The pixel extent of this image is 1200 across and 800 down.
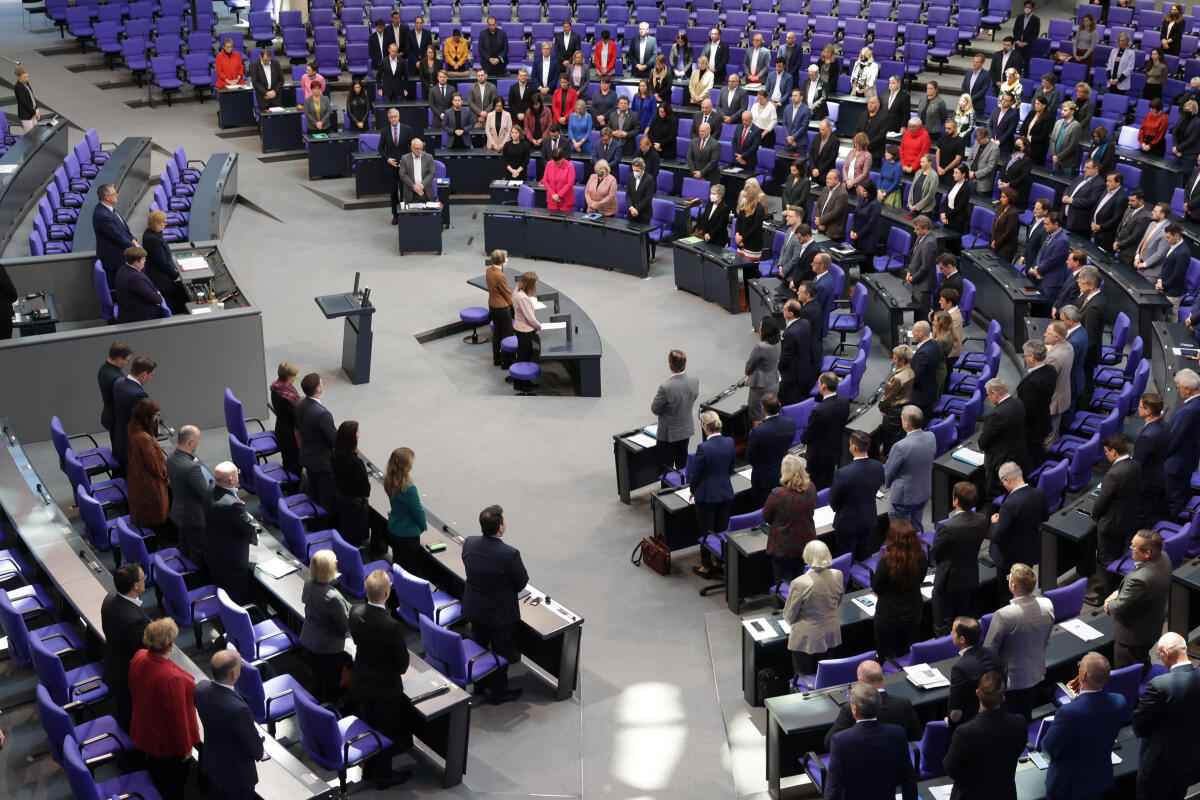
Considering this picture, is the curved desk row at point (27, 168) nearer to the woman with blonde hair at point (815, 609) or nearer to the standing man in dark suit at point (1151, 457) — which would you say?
the woman with blonde hair at point (815, 609)

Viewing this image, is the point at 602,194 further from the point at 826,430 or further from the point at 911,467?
the point at 911,467

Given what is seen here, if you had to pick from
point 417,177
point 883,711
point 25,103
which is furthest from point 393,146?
point 883,711

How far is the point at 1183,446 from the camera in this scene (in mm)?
9766

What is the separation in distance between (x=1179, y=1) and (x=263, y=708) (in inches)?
981

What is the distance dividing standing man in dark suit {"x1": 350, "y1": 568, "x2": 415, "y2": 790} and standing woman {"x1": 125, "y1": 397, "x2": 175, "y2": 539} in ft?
8.94

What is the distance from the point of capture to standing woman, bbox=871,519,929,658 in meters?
7.87

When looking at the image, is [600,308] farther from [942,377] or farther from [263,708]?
[263,708]

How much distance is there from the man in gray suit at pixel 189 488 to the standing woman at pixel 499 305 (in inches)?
199

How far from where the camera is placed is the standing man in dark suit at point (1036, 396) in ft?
34.6

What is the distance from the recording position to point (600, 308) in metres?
15.8

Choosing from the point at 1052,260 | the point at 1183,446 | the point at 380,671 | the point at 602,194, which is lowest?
the point at 380,671

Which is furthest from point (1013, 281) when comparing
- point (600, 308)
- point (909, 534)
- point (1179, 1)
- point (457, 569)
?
point (1179, 1)

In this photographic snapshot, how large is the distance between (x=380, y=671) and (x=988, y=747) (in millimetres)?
3377

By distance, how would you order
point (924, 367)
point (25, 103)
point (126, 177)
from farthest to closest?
point (25, 103) → point (126, 177) → point (924, 367)
